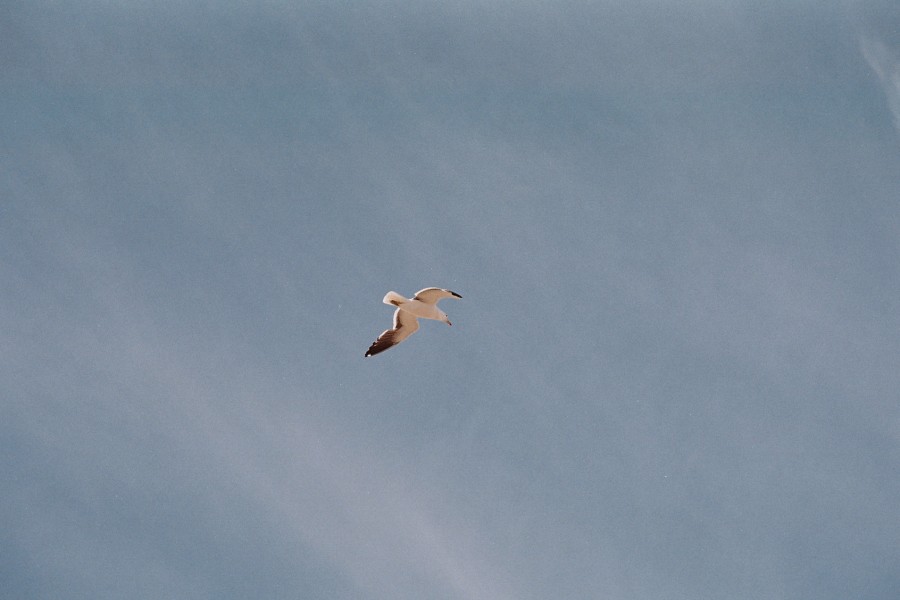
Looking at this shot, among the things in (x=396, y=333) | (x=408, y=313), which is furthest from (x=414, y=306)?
(x=396, y=333)

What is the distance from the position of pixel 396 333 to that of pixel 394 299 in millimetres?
1673

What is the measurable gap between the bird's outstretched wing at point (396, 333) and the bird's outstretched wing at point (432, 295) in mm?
1003

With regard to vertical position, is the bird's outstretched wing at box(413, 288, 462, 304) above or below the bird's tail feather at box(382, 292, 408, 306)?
above

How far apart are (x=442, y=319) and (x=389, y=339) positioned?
5.10 feet

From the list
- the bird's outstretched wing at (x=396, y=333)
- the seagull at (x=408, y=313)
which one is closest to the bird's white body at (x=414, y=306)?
the seagull at (x=408, y=313)

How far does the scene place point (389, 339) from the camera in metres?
28.6

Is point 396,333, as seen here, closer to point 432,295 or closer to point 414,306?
point 414,306

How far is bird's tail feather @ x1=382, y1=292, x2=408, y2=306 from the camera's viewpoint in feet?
88.5

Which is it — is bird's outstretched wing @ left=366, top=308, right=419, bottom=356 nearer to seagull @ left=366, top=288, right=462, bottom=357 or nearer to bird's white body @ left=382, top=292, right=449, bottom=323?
seagull @ left=366, top=288, right=462, bottom=357

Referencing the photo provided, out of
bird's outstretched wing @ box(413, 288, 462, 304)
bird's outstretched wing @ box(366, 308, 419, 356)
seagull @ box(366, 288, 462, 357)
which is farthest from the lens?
bird's outstretched wing @ box(366, 308, 419, 356)

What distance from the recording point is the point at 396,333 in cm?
2847

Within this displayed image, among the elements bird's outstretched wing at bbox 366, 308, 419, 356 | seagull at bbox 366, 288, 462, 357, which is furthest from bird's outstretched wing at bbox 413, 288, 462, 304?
bird's outstretched wing at bbox 366, 308, 419, 356

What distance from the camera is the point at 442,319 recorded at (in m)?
28.1

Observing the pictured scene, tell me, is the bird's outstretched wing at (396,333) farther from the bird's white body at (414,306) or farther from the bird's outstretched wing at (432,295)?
the bird's outstretched wing at (432,295)
